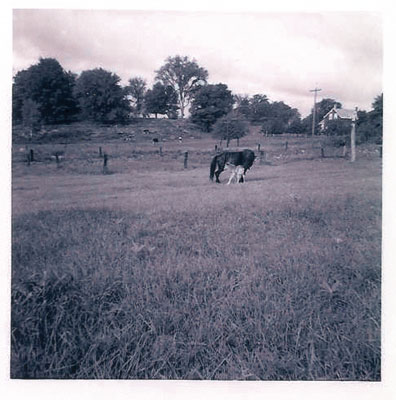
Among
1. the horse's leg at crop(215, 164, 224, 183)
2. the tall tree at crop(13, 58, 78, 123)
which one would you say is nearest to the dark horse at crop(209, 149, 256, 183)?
the horse's leg at crop(215, 164, 224, 183)

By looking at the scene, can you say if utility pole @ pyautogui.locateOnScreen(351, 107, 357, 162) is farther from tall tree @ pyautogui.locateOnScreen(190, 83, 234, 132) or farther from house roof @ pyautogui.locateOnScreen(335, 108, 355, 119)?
tall tree @ pyautogui.locateOnScreen(190, 83, 234, 132)

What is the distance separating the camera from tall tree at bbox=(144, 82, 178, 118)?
2.45 meters

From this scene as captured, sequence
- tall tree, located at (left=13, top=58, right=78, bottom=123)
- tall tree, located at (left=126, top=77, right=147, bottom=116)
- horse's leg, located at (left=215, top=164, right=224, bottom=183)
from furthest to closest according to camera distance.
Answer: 1. horse's leg, located at (left=215, top=164, right=224, bottom=183)
2. tall tree, located at (left=126, top=77, right=147, bottom=116)
3. tall tree, located at (left=13, top=58, right=78, bottom=123)

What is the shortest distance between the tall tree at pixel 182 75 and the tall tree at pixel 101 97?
0.94 ft

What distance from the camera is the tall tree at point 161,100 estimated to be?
245 cm

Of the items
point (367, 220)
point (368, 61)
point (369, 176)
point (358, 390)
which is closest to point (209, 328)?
point (358, 390)

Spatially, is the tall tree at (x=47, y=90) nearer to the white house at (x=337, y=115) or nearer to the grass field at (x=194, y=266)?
the grass field at (x=194, y=266)

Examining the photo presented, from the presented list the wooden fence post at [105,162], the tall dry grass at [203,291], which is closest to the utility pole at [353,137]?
the tall dry grass at [203,291]

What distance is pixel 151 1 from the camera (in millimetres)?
2266

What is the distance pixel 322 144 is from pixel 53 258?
1933 mm

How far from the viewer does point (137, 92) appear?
2418 millimetres

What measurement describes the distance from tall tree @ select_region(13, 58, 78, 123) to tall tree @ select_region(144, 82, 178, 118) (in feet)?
1.59

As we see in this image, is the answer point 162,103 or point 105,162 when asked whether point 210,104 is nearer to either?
point 162,103
